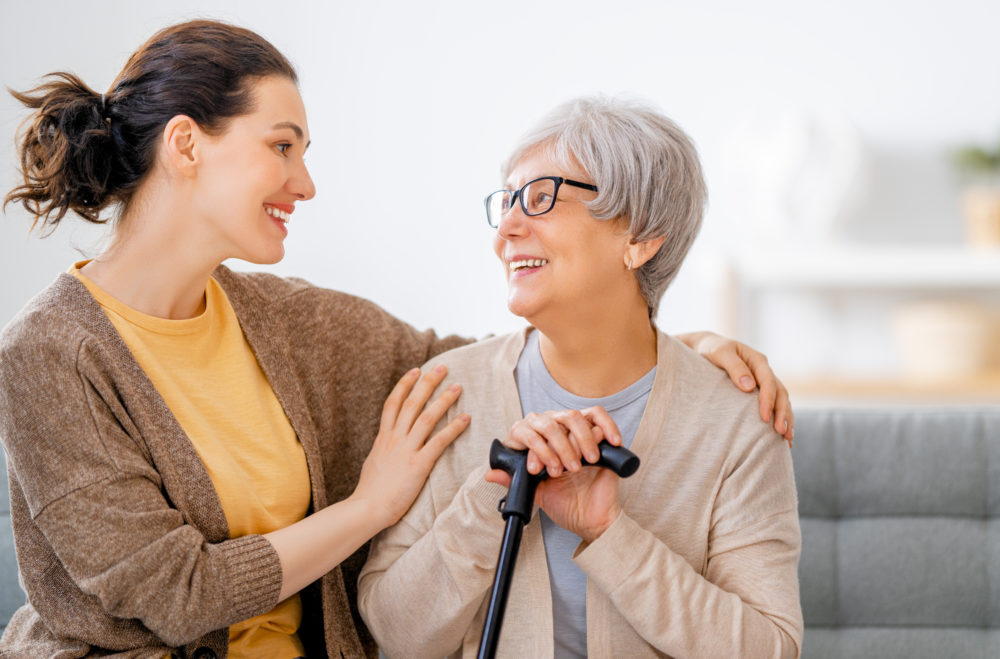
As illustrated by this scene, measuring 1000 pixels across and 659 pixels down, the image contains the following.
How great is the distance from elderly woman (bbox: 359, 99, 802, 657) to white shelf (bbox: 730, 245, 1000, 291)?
1.92 metres

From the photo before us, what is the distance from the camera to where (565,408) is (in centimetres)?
158

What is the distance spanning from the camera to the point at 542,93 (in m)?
3.58

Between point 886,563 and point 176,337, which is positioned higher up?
point 176,337

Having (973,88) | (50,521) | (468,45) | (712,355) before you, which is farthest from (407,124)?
(50,521)

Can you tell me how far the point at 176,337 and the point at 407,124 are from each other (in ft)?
7.28

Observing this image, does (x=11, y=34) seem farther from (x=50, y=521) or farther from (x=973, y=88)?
(x=973, y=88)

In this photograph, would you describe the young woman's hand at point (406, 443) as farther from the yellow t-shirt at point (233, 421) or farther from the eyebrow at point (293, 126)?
the eyebrow at point (293, 126)

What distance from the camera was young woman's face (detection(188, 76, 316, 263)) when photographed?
1.44 metres

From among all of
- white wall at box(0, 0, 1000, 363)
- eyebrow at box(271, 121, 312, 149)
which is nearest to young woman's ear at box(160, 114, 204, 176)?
eyebrow at box(271, 121, 312, 149)

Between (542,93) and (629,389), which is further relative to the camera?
(542,93)

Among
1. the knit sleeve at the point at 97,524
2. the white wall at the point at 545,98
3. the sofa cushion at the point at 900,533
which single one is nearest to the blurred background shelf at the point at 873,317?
the white wall at the point at 545,98

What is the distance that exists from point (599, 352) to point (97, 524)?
2.44 feet

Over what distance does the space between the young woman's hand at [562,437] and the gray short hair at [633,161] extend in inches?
12.4

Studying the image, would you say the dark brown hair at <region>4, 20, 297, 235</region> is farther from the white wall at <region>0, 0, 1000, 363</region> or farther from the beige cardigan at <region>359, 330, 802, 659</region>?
the white wall at <region>0, 0, 1000, 363</region>
